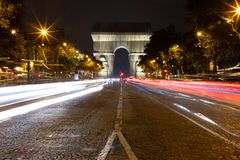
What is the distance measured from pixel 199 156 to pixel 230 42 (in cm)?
3603

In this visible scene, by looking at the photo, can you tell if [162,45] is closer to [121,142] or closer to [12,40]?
[12,40]

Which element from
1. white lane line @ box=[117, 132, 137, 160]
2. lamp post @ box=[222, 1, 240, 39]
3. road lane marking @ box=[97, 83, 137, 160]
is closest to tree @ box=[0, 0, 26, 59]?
lamp post @ box=[222, 1, 240, 39]

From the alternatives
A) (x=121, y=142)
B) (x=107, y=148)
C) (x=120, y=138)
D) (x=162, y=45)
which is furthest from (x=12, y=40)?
(x=162, y=45)

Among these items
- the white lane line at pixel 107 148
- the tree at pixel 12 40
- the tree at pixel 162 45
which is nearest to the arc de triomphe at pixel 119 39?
the tree at pixel 162 45

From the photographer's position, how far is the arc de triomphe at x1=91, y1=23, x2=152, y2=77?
186 m

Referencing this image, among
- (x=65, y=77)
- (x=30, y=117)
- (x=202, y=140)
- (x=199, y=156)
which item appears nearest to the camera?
(x=199, y=156)

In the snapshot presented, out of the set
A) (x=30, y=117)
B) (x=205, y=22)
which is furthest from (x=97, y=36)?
(x=30, y=117)

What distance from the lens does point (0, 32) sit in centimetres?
4044

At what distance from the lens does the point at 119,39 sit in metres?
188

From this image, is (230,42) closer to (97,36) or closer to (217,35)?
(217,35)

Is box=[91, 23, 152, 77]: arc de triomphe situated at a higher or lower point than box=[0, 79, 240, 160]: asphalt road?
higher

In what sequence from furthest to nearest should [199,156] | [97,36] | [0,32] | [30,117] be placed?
[97,36] → [0,32] → [30,117] → [199,156]

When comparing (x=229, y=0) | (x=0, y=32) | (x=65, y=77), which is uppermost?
(x=229, y=0)

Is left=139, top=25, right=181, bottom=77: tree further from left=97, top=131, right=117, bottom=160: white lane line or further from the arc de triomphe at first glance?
left=97, top=131, right=117, bottom=160: white lane line
